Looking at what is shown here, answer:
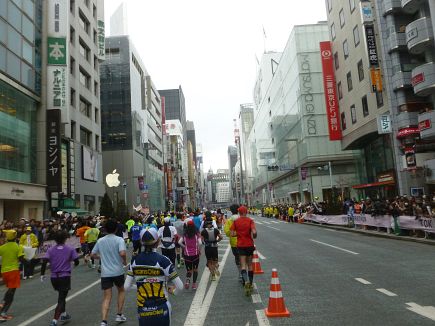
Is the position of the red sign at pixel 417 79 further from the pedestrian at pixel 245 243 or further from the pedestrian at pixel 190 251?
the pedestrian at pixel 245 243

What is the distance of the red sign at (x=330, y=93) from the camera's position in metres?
45.0

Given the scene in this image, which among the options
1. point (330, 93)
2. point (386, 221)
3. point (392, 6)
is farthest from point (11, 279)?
point (330, 93)

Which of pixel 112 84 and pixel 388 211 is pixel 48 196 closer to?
pixel 388 211

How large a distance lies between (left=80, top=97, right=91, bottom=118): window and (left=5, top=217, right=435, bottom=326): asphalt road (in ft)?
106

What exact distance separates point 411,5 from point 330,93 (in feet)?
55.3

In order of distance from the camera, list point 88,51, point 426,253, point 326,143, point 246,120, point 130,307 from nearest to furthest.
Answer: point 130,307, point 426,253, point 88,51, point 326,143, point 246,120

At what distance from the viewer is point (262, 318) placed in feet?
23.3

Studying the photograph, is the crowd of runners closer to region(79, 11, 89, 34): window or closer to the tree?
the tree

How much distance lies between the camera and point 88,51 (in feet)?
155

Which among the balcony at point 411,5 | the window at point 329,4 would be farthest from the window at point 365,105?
the window at point 329,4

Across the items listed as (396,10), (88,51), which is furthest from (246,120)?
(396,10)

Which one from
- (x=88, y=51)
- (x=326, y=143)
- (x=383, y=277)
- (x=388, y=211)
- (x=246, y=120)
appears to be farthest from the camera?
(x=246, y=120)

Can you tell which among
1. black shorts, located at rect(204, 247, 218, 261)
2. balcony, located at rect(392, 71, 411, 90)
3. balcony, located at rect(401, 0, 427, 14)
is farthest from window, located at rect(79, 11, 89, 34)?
black shorts, located at rect(204, 247, 218, 261)

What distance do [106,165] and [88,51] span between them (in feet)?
77.2
